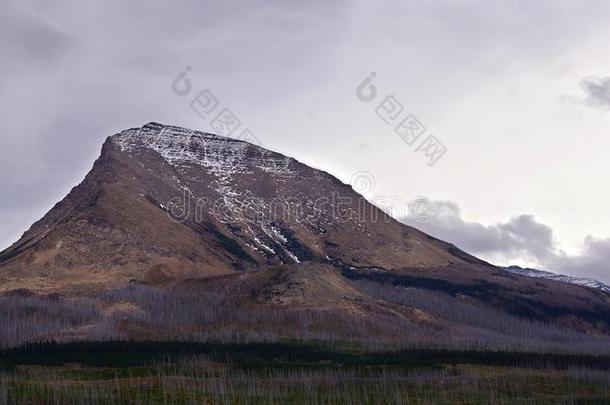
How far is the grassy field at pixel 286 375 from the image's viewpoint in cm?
12444

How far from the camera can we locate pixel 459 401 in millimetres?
127500

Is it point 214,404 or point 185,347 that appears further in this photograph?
point 185,347

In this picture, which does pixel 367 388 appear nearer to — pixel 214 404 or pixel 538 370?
pixel 214 404

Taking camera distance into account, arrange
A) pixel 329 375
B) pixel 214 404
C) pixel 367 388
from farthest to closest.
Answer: pixel 329 375 → pixel 367 388 → pixel 214 404

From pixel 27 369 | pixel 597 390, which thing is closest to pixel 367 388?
pixel 597 390

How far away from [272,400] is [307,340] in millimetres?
Answer: 67309

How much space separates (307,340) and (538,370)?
167 feet

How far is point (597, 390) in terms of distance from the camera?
148375mm

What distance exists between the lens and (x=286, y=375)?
146m

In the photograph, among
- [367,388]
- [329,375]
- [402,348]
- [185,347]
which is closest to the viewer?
[367,388]

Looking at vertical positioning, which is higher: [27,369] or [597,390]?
[27,369]

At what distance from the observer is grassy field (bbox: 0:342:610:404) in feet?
408

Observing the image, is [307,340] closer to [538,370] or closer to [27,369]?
[538,370]

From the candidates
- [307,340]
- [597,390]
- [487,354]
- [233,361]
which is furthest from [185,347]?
[597,390]
